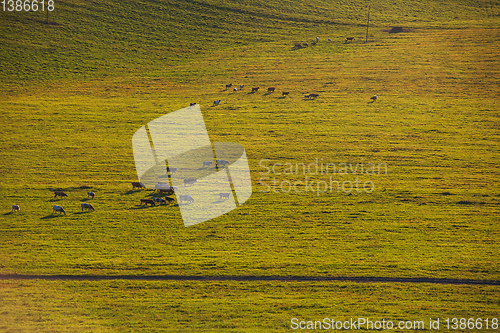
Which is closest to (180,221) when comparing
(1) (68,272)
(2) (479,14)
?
(1) (68,272)

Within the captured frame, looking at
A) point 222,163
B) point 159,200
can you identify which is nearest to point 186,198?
point 159,200

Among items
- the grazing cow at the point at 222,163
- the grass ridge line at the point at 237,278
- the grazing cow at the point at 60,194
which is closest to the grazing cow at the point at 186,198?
the grazing cow at the point at 222,163

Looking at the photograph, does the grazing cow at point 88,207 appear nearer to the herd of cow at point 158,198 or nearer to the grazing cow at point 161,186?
the herd of cow at point 158,198

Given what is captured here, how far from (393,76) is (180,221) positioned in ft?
159

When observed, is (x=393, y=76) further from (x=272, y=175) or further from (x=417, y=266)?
(x=417, y=266)

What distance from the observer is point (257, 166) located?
3791 centimetres

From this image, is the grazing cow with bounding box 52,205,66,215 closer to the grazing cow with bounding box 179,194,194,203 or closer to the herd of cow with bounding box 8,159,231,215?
the herd of cow with bounding box 8,159,231,215

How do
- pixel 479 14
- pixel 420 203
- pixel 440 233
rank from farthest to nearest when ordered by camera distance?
1. pixel 479 14
2. pixel 420 203
3. pixel 440 233

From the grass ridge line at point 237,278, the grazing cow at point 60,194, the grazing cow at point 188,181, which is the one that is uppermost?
the grazing cow at point 188,181

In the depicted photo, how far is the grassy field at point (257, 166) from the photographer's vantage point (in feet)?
66.8

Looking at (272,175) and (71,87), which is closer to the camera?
(272,175)

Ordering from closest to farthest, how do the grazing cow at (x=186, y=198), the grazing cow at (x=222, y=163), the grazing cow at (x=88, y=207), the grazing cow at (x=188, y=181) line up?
1. the grazing cow at (x=88, y=207)
2. the grazing cow at (x=186, y=198)
3. the grazing cow at (x=188, y=181)
4. the grazing cow at (x=222, y=163)

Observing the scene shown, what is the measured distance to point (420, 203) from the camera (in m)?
30.7

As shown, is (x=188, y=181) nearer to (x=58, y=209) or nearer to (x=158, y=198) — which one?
(x=158, y=198)
